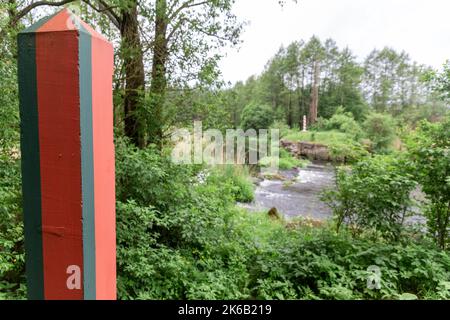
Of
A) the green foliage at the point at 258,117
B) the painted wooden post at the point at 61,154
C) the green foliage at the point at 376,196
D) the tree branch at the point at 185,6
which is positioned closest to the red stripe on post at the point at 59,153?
the painted wooden post at the point at 61,154

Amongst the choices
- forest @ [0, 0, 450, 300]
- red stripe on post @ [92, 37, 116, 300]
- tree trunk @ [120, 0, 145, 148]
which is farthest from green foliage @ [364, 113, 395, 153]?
red stripe on post @ [92, 37, 116, 300]

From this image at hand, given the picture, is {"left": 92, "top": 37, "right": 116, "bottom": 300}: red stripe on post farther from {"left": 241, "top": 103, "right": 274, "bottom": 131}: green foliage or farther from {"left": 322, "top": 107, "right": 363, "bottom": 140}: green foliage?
{"left": 241, "top": 103, "right": 274, "bottom": 131}: green foliage

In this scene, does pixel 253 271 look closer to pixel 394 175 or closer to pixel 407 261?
pixel 407 261

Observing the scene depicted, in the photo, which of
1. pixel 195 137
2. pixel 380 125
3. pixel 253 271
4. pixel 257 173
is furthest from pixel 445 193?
pixel 380 125

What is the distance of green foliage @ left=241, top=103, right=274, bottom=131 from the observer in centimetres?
2717

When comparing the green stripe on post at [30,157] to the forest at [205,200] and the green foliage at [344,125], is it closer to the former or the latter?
the forest at [205,200]

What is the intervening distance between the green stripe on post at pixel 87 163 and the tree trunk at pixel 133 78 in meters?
3.83

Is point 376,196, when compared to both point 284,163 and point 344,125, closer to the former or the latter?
point 284,163

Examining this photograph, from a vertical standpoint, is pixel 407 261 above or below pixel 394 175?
below

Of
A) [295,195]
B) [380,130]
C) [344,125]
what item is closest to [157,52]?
[295,195]

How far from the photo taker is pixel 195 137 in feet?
17.7

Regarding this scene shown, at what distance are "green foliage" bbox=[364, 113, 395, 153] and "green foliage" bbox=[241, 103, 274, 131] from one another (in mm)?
10149

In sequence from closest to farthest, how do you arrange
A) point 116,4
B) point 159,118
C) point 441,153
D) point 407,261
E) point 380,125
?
point 407,261 → point 441,153 → point 116,4 → point 159,118 → point 380,125

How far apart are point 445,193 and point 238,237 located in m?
2.47
